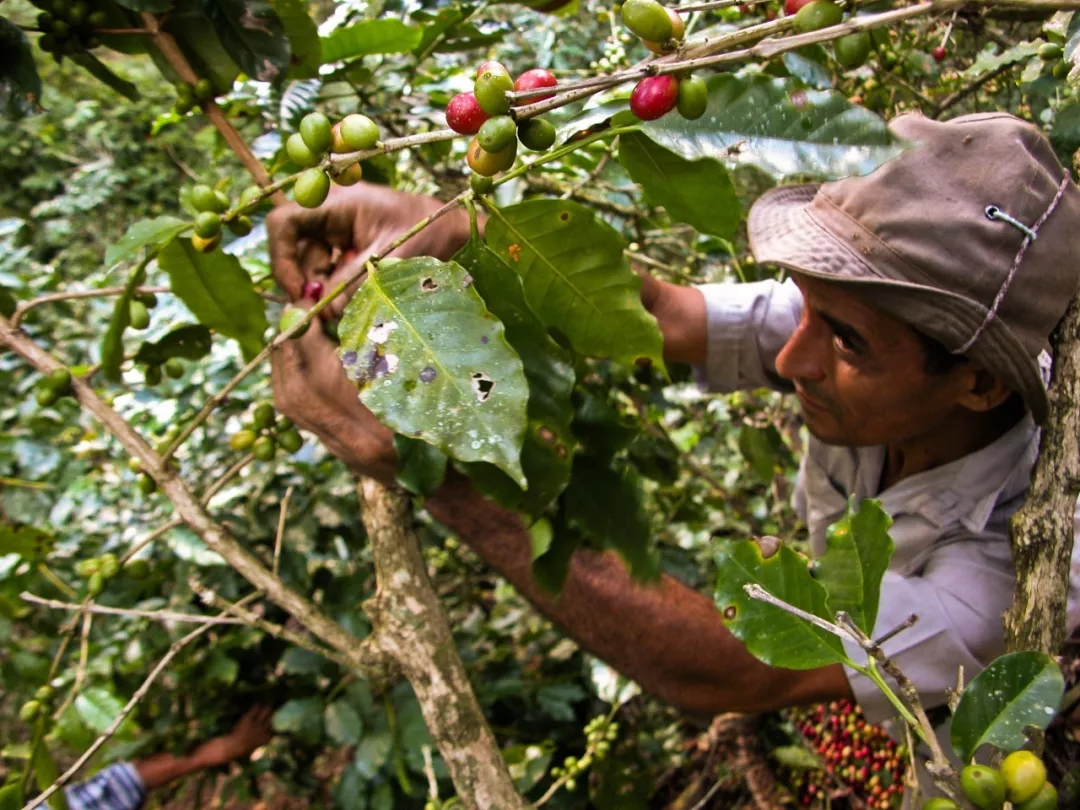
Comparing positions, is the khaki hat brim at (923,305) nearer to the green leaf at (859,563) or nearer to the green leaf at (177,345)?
the green leaf at (859,563)

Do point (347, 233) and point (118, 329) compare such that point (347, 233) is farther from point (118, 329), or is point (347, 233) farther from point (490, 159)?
point (490, 159)

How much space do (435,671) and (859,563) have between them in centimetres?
68

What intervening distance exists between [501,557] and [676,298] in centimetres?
87

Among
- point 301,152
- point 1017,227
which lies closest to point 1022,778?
point 1017,227

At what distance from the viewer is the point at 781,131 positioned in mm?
807

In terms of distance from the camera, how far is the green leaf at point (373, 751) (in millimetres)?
1981

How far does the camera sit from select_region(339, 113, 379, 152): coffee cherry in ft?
2.79

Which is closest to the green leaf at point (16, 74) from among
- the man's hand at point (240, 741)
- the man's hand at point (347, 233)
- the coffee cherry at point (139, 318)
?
the coffee cherry at point (139, 318)

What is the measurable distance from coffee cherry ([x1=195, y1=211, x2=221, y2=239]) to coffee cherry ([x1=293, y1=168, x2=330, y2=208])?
0.94 feet

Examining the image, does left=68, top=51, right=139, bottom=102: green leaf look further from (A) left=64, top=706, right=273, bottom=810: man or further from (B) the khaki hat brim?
(A) left=64, top=706, right=273, bottom=810: man

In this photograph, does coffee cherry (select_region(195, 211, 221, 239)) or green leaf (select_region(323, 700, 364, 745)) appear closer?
coffee cherry (select_region(195, 211, 221, 239))

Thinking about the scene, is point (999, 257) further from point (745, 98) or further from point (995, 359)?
point (745, 98)

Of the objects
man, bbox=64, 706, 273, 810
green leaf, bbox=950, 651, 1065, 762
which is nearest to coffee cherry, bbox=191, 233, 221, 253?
green leaf, bbox=950, 651, 1065, 762

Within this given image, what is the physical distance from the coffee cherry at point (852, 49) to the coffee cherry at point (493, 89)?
1.58 ft
